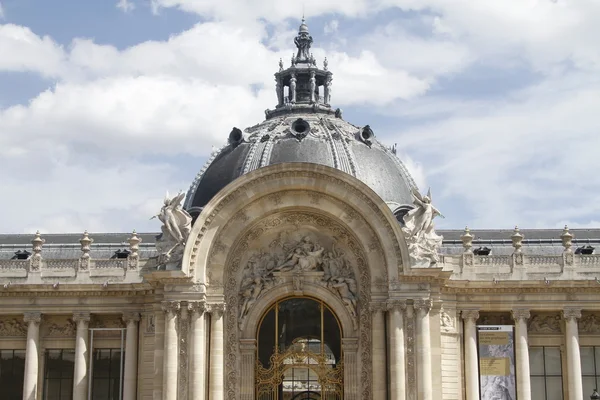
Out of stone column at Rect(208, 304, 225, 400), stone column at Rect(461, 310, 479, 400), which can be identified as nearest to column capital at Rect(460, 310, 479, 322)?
stone column at Rect(461, 310, 479, 400)

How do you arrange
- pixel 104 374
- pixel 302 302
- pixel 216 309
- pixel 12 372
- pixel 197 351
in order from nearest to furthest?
pixel 197 351
pixel 216 309
pixel 302 302
pixel 104 374
pixel 12 372

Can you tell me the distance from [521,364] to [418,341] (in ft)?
16.2

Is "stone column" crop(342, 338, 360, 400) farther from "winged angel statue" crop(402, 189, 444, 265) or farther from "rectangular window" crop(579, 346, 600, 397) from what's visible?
"rectangular window" crop(579, 346, 600, 397)

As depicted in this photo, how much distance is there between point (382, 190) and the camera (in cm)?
4738

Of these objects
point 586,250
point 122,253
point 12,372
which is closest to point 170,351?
point 12,372

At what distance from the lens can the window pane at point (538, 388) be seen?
4644 centimetres

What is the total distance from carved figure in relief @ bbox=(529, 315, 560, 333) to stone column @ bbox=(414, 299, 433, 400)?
5332mm

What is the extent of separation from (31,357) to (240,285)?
30.3 ft

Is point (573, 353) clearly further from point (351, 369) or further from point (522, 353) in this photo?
point (351, 369)

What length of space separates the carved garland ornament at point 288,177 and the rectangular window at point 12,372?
944 centimetres

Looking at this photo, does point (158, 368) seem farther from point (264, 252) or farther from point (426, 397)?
point (426, 397)

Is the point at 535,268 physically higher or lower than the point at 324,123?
lower

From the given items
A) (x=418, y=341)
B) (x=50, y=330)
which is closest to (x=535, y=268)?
(x=418, y=341)

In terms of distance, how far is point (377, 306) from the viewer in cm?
4431
